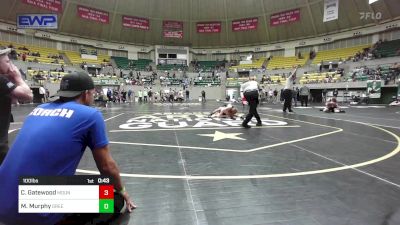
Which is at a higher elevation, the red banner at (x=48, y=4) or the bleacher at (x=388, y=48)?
the red banner at (x=48, y=4)

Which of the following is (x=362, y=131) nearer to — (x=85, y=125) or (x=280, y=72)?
(x=85, y=125)

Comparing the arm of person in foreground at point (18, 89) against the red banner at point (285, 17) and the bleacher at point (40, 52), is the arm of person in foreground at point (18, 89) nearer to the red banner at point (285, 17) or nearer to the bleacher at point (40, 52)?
the bleacher at point (40, 52)

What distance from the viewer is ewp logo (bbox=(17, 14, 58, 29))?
20.4m

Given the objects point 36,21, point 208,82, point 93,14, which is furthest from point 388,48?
point 93,14

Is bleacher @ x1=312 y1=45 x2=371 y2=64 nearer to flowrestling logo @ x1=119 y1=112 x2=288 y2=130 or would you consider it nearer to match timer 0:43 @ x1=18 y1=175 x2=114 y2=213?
flowrestling logo @ x1=119 y1=112 x2=288 y2=130

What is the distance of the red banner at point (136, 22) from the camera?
158 ft

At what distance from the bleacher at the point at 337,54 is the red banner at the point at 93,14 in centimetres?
3095

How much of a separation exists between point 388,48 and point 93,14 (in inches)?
1503

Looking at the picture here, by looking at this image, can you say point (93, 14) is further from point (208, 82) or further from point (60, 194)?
point (60, 194)

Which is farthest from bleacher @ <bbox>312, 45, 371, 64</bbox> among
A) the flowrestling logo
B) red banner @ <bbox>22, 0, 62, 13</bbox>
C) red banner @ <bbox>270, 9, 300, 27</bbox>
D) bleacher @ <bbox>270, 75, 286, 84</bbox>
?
the flowrestling logo

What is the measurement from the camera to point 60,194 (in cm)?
167

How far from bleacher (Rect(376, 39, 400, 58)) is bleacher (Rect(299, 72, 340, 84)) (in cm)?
515

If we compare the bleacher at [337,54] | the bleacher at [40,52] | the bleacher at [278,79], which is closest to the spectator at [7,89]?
the bleacher at [40,52]

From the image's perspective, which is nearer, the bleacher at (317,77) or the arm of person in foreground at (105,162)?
the arm of person in foreground at (105,162)
